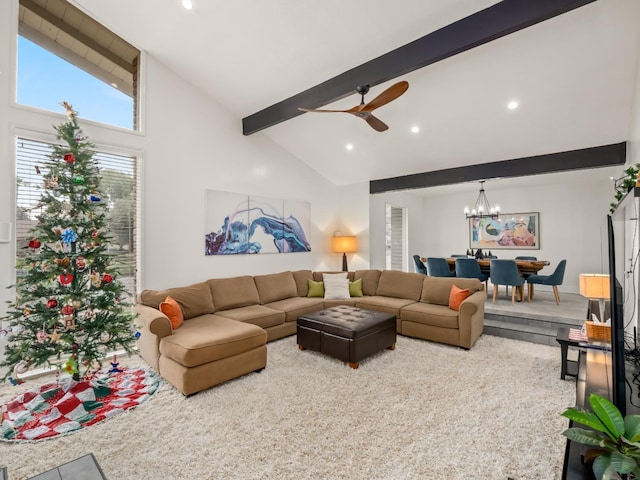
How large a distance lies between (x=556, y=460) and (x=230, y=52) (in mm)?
4771

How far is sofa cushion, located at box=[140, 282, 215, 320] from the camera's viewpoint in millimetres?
3781

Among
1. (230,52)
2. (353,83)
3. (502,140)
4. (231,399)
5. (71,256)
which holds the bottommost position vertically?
(231,399)

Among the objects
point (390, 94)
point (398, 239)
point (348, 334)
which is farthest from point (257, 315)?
point (398, 239)

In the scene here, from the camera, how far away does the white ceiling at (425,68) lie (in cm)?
302

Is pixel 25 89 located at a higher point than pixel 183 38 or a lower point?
lower

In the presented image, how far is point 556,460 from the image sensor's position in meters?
2.02

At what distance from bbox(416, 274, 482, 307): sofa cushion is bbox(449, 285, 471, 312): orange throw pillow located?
0.24 meters

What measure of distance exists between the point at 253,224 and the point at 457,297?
3.27m

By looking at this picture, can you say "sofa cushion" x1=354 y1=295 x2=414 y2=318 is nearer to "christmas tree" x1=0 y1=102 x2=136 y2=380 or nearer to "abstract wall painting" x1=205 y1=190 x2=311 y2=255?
"abstract wall painting" x1=205 y1=190 x2=311 y2=255

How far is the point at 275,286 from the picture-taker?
516cm

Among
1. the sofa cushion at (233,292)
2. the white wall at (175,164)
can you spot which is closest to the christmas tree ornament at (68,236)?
the white wall at (175,164)

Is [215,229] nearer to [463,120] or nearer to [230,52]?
[230,52]

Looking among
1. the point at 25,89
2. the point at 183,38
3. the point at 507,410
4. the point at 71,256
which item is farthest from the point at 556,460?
the point at 25,89

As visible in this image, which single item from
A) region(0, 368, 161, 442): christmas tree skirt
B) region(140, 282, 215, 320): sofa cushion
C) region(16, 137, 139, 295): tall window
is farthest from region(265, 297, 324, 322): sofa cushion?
region(16, 137, 139, 295): tall window
